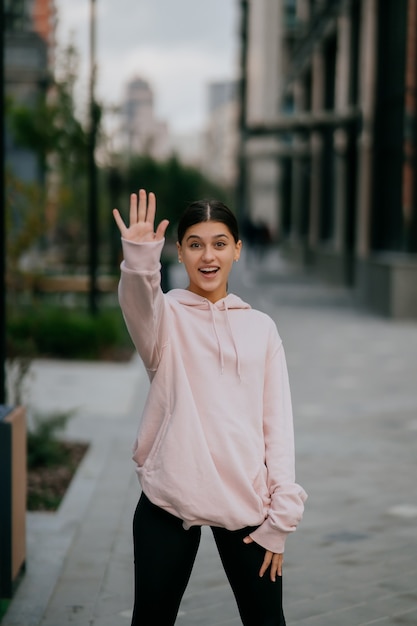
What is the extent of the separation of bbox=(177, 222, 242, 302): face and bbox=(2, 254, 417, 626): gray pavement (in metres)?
2.06

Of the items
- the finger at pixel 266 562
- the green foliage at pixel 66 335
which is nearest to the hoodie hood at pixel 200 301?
the finger at pixel 266 562

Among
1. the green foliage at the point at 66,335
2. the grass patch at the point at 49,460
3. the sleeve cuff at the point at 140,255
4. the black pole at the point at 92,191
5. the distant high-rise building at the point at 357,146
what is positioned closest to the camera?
the sleeve cuff at the point at 140,255

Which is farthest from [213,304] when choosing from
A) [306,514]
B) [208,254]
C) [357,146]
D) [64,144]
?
[357,146]

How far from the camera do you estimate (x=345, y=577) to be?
5.40m

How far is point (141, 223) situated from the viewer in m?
2.98

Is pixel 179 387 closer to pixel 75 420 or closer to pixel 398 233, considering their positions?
pixel 75 420

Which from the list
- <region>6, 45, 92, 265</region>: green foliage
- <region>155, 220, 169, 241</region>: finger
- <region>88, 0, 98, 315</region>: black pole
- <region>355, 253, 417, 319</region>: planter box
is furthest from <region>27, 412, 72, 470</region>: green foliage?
<region>355, 253, 417, 319</region>: planter box

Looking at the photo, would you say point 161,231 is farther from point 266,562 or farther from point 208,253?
point 266,562

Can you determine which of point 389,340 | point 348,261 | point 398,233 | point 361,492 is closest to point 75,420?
point 361,492

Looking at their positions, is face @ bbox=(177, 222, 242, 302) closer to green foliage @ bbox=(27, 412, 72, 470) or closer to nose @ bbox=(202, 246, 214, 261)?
nose @ bbox=(202, 246, 214, 261)

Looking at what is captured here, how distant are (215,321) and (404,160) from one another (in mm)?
19459

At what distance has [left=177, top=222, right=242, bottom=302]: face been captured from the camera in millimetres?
3215

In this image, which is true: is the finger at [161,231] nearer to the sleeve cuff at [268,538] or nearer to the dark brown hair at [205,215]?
the dark brown hair at [205,215]

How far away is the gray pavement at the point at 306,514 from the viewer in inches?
196
